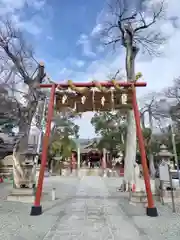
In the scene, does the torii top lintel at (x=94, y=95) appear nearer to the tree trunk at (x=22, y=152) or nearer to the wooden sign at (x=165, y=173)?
the wooden sign at (x=165, y=173)

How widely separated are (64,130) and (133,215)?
2297 cm

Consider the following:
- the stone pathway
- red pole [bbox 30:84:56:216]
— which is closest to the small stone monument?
the stone pathway

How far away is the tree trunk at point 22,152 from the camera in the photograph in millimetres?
9961

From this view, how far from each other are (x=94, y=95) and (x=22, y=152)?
5.52m

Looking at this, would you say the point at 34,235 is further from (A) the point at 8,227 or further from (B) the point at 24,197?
(B) the point at 24,197

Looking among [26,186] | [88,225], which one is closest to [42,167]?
[88,225]

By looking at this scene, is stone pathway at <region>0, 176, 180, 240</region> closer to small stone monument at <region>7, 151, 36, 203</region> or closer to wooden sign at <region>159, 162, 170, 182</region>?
wooden sign at <region>159, 162, 170, 182</region>

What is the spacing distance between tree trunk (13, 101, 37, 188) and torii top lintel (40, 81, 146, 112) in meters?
4.02

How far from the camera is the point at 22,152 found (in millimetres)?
10758

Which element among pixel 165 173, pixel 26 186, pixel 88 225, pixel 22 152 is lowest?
pixel 88 225

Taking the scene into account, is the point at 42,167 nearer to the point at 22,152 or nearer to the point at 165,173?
the point at 165,173

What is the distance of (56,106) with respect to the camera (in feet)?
25.8

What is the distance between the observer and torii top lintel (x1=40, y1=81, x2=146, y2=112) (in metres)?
7.33

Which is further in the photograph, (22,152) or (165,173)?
(22,152)
